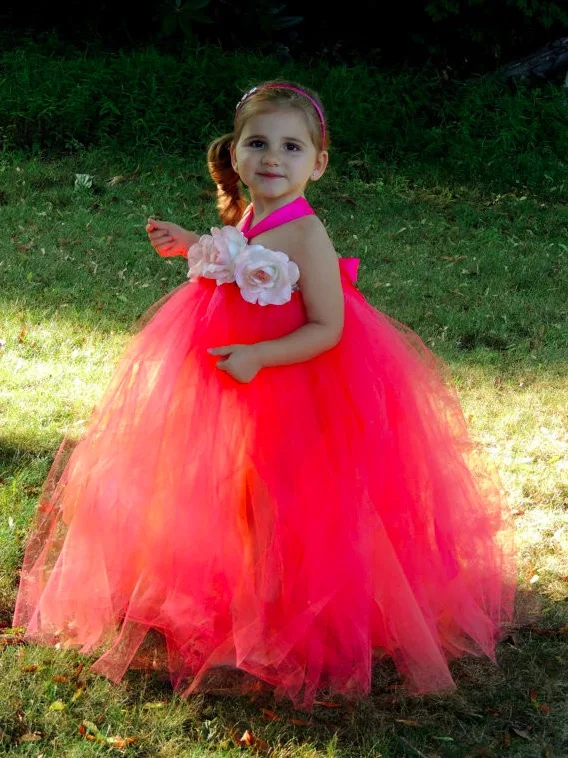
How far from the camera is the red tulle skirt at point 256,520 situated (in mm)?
2529

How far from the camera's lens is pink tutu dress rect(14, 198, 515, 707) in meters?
2.53

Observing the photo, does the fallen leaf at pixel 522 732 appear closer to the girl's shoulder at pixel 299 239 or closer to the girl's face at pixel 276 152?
the girl's shoulder at pixel 299 239

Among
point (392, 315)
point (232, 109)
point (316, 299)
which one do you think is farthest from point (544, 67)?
point (316, 299)

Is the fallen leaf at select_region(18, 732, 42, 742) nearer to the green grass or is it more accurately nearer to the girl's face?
the green grass

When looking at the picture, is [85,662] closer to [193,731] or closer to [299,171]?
[193,731]

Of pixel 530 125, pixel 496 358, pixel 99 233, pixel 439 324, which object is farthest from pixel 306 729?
pixel 530 125

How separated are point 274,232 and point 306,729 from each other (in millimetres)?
1170

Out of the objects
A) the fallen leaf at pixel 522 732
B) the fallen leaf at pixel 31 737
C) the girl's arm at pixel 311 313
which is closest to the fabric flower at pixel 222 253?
the girl's arm at pixel 311 313

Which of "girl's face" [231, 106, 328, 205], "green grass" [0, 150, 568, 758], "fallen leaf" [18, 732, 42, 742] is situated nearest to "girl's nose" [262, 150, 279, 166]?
"girl's face" [231, 106, 328, 205]

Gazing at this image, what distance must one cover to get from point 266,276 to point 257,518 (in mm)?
573

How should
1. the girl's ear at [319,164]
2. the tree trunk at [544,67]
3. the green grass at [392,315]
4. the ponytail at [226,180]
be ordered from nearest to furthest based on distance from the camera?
the green grass at [392,315] < the girl's ear at [319,164] < the ponytail at [226,180] < the tree trunk at [544,67]

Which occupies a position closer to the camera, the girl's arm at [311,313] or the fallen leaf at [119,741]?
the fallen leaf at [119,741]

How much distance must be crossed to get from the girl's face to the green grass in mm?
1233

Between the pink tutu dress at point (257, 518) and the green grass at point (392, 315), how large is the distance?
10cm
